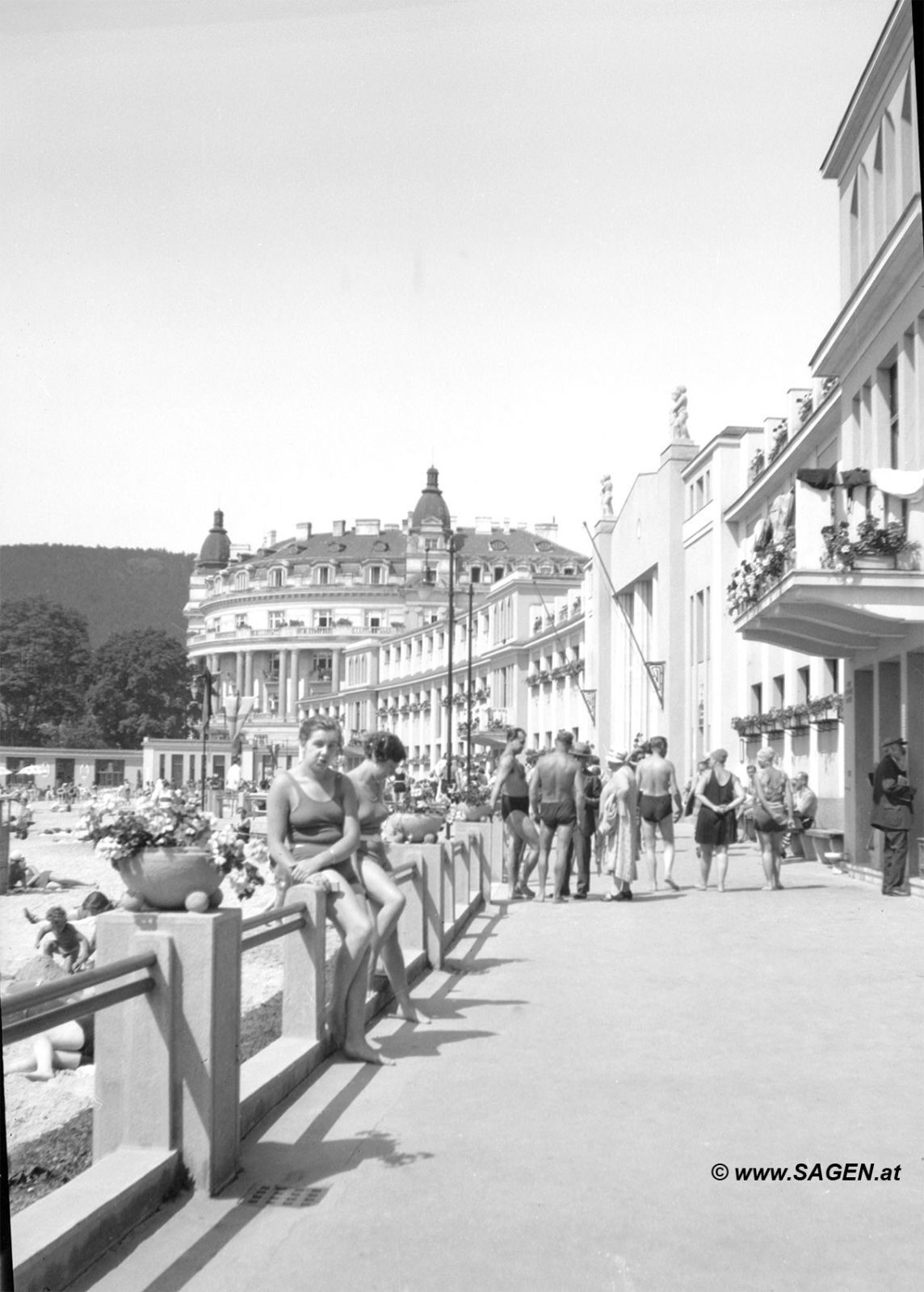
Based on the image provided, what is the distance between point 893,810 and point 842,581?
275 centimetres

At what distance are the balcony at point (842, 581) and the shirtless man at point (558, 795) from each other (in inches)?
136

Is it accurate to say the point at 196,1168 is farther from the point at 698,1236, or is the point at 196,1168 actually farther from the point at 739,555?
the point at 739,555

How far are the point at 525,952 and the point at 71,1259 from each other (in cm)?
845

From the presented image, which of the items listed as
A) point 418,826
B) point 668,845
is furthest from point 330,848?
point 668,845

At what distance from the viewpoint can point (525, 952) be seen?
12.5 m

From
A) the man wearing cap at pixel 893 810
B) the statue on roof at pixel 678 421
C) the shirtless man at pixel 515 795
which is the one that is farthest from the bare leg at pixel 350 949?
the statue on roof at pixel 678 421

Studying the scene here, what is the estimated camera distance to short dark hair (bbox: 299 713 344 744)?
770cm

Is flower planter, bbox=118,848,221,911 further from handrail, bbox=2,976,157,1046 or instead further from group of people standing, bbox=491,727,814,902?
group of people standing, bbox=491,727,814,902

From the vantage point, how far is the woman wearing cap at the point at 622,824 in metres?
17.3

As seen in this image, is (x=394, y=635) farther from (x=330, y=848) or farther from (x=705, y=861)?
(x=330, y=848)

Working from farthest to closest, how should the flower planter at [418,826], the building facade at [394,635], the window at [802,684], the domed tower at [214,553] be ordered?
the building facade at [394,635]
the window at [802,684]
the domed tower at [214,553]
the flower planter at [418,826]

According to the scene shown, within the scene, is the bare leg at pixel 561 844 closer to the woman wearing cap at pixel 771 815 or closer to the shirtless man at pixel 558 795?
the shirtless man at pixel 558 795

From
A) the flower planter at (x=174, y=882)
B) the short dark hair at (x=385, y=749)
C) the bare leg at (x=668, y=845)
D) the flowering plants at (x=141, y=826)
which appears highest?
the short dark hair at (x=385, y=749)

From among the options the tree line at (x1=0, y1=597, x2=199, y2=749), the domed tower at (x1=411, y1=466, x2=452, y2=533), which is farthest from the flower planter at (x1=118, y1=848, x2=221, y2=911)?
the domed tower at (x1=411, y1=466, x2=452, y2=533)
